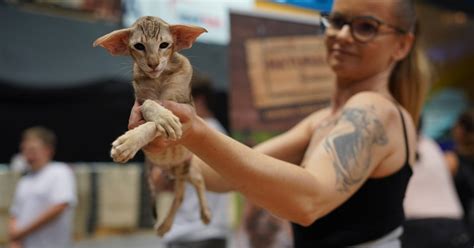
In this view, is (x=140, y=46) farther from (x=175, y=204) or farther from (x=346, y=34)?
(x=346, y=34)

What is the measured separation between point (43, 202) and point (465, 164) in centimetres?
219

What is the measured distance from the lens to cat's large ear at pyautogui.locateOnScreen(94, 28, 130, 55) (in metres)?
0.88

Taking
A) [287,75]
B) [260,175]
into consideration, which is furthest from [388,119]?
[287,75]

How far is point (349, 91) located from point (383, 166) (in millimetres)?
225

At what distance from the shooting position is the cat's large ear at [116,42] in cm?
88

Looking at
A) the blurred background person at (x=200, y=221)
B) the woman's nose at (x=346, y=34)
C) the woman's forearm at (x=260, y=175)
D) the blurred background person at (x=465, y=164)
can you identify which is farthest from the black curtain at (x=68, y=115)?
the woman's forearm at (x=260, y=175)

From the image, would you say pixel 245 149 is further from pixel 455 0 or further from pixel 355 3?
pixel 455 0

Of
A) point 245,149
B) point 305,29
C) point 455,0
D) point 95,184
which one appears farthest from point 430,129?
point 245,149

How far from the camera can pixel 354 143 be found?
48.7 inches

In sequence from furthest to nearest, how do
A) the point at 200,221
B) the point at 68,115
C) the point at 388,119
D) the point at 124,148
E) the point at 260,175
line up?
the point at 68,115, the point at 200,221, the point at 388,119, the point at 260,175, the point at 124,148

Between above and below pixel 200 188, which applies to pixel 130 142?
above

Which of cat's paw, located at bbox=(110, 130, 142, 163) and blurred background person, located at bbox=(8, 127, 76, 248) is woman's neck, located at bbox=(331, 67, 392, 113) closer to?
cat's paw, located at bbox=(110, 130, 142, 163)

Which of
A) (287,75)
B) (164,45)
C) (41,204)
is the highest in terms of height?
(164,45)

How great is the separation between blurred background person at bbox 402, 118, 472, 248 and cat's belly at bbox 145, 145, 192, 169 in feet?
4.21
